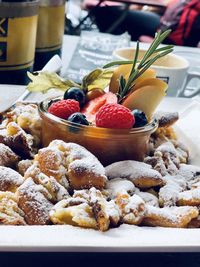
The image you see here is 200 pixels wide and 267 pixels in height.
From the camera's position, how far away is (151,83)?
2.76 feet

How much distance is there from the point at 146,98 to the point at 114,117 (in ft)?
0.33

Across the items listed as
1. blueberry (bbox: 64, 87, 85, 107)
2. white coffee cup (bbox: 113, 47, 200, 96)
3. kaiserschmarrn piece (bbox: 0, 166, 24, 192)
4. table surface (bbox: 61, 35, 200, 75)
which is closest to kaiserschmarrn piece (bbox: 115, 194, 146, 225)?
kaiserschmarrn piece (bbox: 0, 166, 24, 192)

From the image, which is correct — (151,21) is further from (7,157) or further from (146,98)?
(7,157)

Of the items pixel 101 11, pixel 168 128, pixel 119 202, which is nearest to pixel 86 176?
pixel 119 202

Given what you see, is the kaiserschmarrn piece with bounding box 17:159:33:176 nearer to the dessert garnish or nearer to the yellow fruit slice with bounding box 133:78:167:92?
the dessert garnish

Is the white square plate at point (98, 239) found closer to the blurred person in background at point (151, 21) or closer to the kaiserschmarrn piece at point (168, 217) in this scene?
the kaiserschmarrn piece at point (168, 217)

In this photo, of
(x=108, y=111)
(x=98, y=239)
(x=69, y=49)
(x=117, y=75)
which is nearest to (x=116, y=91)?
(x=117, y=75)

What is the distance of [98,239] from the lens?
0.59 meters

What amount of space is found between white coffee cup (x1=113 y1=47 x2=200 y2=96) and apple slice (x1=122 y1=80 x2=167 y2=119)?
26 cm

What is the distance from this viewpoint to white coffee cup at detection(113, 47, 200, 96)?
3.60 feet

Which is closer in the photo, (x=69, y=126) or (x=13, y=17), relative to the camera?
(x=69, y=126)

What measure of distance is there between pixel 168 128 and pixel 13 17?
1.14ft

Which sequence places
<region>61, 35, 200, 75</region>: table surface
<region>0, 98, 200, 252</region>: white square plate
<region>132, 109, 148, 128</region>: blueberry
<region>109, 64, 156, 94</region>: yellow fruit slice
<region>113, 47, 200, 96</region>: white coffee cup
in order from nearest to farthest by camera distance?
<region>0, 98, 200, 252</region>: white square plate, <region>132, 109, 148, 128</region>: blueberry, <region>109, 64, 156, 94</region>: yellow fruit slice, <region>113, 47, 200, 96</region>: white coffee cup, <region>61, 35, 200, 75</region>: table surface

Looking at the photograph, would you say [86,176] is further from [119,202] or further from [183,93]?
[183,93]
